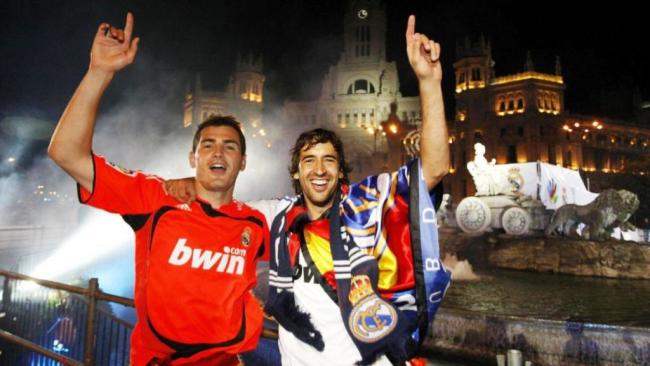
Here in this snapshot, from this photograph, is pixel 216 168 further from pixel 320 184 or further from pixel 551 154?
pixel 551 154

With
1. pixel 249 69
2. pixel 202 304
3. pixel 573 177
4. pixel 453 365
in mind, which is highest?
pixel 249 69

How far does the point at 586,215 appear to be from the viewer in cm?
1753

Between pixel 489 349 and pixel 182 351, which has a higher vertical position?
pixel 182 351

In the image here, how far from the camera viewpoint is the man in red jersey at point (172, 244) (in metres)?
2.23

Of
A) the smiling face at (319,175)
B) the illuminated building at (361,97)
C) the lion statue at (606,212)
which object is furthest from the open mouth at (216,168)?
the illuminated building at (361,97)

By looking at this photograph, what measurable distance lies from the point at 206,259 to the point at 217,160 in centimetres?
68

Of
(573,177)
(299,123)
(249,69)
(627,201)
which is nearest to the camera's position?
(627,201)

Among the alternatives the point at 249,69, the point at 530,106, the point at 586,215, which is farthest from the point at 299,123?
the point at 586,215

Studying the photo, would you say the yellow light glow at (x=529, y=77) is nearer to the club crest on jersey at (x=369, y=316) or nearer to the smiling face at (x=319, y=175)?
the smiling face at (x=319, y=175)

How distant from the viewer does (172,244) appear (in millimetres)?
2391

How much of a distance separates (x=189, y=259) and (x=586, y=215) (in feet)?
65.1

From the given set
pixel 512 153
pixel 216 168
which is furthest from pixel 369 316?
pixel 512 153

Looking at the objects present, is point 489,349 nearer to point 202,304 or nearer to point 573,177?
point 202,304

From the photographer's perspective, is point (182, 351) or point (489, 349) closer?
point (182, 351)
